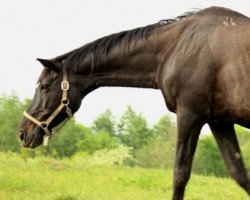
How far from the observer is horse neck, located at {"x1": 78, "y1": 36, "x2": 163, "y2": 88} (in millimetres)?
6449

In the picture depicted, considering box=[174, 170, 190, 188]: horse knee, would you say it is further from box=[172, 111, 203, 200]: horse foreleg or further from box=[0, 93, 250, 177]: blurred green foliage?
box=[0, 93, 250, 177]: blurred green foliage

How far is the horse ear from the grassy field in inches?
104

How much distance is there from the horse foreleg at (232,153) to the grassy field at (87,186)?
2.81 m

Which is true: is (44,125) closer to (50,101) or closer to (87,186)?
(50,101)

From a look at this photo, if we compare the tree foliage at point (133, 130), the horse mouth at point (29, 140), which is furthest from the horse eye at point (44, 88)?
the tree foliage at point (133, 130)

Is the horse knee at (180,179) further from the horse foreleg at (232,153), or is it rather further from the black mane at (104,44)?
the black mane at (104,44)

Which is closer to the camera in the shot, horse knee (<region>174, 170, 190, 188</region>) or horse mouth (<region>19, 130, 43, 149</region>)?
horse knee (<region>174, 170, 190, 188</region>)

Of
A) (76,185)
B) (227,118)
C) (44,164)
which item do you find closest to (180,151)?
(227,118)

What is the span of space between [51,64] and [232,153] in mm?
2586

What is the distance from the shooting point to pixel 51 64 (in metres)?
6.70

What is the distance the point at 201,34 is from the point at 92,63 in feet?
5.17

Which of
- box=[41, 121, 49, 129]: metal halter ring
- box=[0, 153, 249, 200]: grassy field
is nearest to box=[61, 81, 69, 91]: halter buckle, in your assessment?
box=[41, 121, 49, 129]: metal halter ring

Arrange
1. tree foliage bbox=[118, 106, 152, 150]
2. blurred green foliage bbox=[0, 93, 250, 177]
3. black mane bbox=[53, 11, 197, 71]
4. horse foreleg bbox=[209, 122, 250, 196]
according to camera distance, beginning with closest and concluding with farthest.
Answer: horse foreleg bbox=[209, 122, 250, 196] < black mane bbox=[53, 11, 197, 71] < blurred green foliage bbox=[0, 93, 250, 177] < tree foliage bbox=[118, 106, 152, 150]

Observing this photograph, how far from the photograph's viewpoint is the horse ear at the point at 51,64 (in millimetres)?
6645
